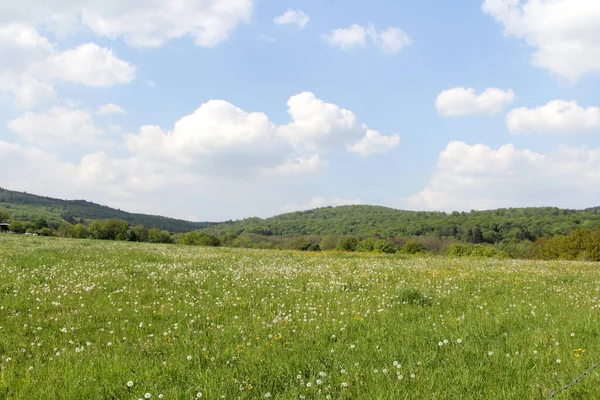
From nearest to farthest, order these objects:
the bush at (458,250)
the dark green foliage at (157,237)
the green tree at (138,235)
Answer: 1. the bush at (458,250)
2. the dark green foliage at (157,237)
3. the green tree at (138,235)

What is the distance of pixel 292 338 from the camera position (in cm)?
642

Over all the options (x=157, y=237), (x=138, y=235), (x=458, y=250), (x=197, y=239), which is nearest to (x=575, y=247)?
(x=458, y=250)

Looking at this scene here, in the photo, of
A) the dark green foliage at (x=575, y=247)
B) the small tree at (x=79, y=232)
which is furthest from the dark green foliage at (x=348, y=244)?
the small tree at (x=79, y=232)

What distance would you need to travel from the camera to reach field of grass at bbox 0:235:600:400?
4.53 meters

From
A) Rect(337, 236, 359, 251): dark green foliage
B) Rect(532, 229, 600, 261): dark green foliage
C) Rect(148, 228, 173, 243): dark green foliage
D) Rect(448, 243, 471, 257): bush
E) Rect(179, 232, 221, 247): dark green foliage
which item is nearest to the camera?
Rect(532, 229, 600, 261): dark green foliage

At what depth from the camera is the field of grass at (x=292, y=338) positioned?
14.9 feet

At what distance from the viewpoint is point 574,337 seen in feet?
19.8

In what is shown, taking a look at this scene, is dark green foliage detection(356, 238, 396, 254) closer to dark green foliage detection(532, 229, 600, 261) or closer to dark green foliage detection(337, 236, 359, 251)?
dark green foliage detection(337, 236, 359, 251)

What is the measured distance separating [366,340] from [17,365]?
17.7ft

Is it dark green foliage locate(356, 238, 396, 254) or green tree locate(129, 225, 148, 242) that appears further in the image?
green tree locate(129, 225, 148, 242)

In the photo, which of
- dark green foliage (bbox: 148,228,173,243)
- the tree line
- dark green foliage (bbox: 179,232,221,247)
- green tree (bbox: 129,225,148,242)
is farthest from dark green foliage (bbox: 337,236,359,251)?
green tree (bbox: 129,225,148,242)

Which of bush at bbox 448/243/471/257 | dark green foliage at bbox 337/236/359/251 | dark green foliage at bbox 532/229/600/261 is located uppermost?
dark green foliage at bbox 532/229/600/261

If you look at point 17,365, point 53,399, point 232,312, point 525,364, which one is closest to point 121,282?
point 232,312

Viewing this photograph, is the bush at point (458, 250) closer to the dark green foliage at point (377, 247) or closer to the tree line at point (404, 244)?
the tree line at point (404, 244)
